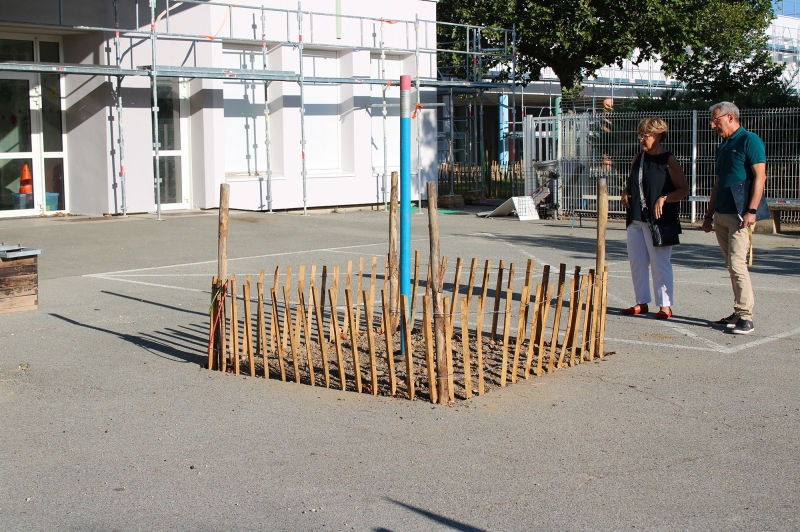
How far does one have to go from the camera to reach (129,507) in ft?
14.8

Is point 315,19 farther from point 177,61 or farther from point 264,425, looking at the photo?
point 264,425

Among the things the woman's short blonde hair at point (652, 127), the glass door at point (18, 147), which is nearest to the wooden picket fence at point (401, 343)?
the woman's short blonde hair at point (652, 127)

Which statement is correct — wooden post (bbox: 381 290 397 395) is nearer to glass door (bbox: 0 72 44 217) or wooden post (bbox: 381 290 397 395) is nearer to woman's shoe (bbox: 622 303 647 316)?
woman's shoe (bbox: 622 303 647 316)

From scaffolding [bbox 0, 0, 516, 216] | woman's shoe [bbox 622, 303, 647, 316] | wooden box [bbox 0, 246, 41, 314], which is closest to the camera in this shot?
woman's shoe [bbox 622, 303, 647, 316]

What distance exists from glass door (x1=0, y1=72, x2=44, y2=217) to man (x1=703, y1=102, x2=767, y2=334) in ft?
49.3

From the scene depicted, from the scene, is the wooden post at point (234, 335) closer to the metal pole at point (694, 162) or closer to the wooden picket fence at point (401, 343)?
the wooden picket fence at point (401, 343)

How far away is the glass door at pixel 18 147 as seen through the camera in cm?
1898

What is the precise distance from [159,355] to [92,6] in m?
13.3

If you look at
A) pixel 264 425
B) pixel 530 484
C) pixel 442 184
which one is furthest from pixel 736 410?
pixel 442 184

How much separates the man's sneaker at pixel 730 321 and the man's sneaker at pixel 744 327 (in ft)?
0.26

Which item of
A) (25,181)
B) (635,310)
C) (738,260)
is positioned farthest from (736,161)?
(25,181)

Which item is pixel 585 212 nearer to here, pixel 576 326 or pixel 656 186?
pixel 656 186

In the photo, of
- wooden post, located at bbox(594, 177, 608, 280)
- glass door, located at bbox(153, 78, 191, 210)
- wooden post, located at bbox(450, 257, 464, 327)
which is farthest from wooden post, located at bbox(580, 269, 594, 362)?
glass door, located at bbox(153, 78, 191, 210)

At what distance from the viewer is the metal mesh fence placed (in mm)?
18188
